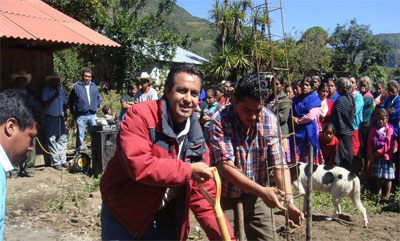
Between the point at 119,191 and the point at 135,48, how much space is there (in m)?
19.6

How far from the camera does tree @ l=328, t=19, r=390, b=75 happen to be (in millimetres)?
43925

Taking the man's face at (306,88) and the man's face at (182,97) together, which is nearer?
the man's face at (182,97)

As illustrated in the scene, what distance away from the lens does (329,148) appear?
21.0 ft

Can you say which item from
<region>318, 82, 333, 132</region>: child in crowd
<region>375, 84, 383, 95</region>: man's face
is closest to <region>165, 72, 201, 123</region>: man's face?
<region>318, 82, 333, 132</region>: child in crowd

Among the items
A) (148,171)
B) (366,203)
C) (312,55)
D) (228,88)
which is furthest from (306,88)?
(312,55)

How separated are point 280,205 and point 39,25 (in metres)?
6.74

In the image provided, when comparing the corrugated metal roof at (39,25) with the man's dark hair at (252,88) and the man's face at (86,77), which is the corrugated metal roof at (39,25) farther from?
the man's dark hair at (252,88)

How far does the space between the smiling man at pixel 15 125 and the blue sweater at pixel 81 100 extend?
6397mm

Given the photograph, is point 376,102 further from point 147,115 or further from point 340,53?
point 340,53

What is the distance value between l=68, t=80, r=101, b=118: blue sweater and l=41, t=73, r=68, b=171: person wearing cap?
0.22 m

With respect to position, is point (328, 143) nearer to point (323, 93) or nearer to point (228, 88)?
point (323, 93)

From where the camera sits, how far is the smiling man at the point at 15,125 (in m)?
1.69

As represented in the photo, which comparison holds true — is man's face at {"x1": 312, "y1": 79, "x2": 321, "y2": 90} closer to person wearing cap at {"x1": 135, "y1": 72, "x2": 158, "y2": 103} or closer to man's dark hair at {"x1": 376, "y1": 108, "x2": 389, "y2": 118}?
man's dark hair at {"x1": 376, "y1": 108, "x2": 389, "y2": 118}

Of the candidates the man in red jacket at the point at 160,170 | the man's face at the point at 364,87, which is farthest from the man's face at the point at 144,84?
the man in red jacket at the point at 160,170
